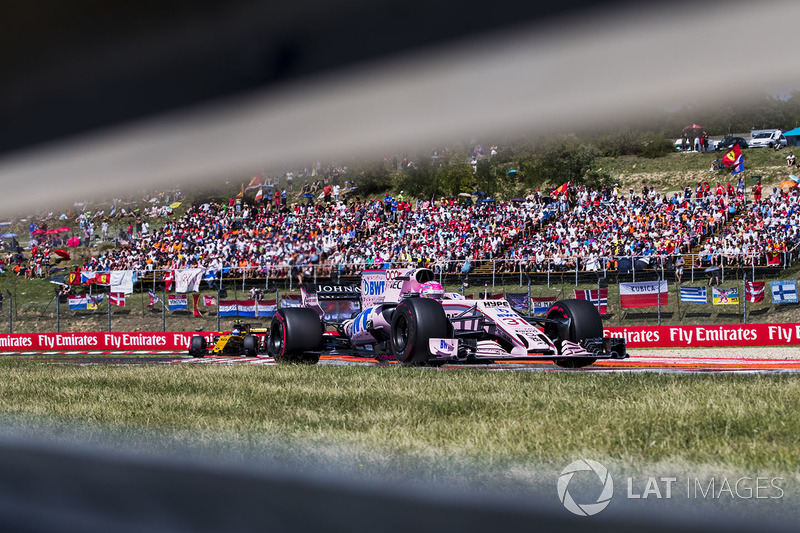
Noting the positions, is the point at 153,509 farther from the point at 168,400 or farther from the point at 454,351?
the point at 454,351

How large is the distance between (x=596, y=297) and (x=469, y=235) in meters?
Result: 7.21

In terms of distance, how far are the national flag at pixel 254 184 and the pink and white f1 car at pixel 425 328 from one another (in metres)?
2.48

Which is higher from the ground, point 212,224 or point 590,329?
point 212,224

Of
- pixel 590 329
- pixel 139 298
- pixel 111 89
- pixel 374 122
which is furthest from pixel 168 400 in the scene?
pixel 139 298

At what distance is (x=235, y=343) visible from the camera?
17828 mm

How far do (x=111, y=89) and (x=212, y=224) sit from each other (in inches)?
456

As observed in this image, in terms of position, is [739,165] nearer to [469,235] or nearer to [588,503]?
[469,235]

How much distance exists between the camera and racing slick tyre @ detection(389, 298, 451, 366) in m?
9.88

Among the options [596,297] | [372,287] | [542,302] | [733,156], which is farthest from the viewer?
[733,156]

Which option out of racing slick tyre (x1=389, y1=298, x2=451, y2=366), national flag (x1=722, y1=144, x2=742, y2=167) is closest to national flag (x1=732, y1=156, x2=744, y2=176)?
national flag (x1=722, y1=144, x2=742, y2=167)

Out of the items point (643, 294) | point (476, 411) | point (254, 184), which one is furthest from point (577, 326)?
point (643, 294)

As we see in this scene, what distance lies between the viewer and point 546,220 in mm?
27906

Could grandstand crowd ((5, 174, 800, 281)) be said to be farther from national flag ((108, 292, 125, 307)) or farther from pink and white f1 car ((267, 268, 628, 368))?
pink and white f1 car ((267, 268, 628, 368))

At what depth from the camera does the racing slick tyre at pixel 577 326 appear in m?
10.8
